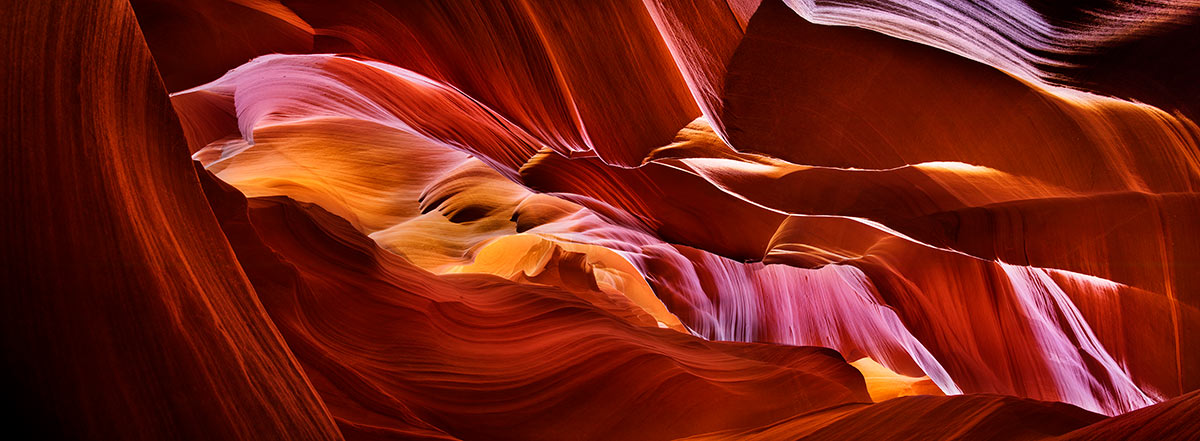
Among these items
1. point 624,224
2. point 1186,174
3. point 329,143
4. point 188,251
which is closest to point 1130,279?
point 1186,174

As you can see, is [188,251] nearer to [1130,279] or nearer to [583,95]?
[583,95]

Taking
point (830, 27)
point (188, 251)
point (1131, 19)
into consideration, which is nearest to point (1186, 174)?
point (1131, 19)

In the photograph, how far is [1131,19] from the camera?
147 centimetres

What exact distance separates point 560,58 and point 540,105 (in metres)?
0.28

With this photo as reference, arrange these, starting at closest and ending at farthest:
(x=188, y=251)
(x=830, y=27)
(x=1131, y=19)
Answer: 1. (x=188, y=251)
2. (x=1131, y=19)
3. (x=830, y=27)

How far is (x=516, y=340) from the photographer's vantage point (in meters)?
3.00

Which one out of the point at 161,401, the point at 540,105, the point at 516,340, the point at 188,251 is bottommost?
the point at 516,340

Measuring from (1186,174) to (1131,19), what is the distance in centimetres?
48

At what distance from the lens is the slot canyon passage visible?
2.83 feet

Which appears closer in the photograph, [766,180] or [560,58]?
[560,58]

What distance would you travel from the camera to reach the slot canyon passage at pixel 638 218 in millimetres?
864

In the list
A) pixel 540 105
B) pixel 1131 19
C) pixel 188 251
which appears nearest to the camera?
pixel 188 251

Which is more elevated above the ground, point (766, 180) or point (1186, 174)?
point (1186, 174)

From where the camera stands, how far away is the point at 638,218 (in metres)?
4.35
